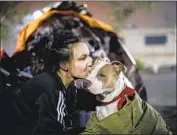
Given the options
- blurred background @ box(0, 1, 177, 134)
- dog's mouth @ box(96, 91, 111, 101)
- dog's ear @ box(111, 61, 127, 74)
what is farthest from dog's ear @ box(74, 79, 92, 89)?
blurred background @ box(0, 1, 177, 134)

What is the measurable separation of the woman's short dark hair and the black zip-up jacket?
114 mm

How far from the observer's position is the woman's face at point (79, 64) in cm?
317

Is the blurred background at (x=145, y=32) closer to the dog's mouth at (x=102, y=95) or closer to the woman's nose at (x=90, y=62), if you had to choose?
the woman's nose at (x=90, y=62)

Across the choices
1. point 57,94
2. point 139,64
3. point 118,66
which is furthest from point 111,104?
point 139,64

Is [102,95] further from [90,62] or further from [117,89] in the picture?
[90,62]

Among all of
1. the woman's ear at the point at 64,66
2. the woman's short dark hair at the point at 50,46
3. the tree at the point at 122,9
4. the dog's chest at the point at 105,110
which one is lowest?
the dog's chest at the point at 105,110

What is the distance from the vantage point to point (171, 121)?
361 centimetres

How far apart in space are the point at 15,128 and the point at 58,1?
3.85 feet

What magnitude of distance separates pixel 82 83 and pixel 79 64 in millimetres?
157

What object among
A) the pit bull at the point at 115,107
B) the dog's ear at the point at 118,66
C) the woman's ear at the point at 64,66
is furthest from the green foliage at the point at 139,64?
the woman's ear at the point at 64,66

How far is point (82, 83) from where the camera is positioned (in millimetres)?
3186

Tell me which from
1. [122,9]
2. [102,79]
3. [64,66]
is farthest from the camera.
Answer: [122,9]

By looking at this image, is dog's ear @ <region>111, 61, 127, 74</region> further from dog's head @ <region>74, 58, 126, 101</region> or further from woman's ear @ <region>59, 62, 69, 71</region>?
woman's ear @ <region>59, 62, 69, 71</region>

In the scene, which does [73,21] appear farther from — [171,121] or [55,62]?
[171,121]
